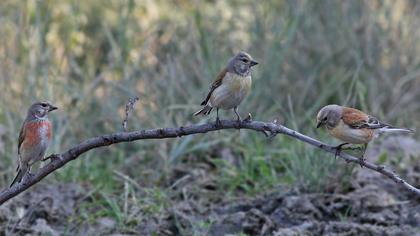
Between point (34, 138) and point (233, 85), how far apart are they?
4.38 feet

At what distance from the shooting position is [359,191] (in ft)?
21.7

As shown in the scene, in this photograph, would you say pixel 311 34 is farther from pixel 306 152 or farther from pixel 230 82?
pixel 230 82

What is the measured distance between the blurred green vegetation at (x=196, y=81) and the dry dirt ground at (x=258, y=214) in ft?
0.56

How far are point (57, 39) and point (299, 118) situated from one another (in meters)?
3.19

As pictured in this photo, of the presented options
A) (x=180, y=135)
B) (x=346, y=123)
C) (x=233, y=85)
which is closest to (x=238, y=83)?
(x=233, y=85)

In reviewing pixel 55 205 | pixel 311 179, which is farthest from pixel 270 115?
pixel 55 205

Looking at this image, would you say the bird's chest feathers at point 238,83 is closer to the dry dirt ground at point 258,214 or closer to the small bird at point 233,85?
the small bird at point 233,85

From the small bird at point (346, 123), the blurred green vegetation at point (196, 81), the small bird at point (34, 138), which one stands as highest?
the blurred green vegetation at point (196, 81)

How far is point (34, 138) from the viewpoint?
18.2 ft

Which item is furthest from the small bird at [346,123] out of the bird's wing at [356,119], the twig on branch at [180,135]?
the twig on branch at [180,135]

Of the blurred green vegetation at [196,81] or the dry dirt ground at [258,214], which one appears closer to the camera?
the dry dirt ground at [258,214]

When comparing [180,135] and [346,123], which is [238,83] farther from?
[180,135]

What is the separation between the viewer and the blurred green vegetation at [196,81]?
23.7ft

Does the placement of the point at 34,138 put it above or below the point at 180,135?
above
